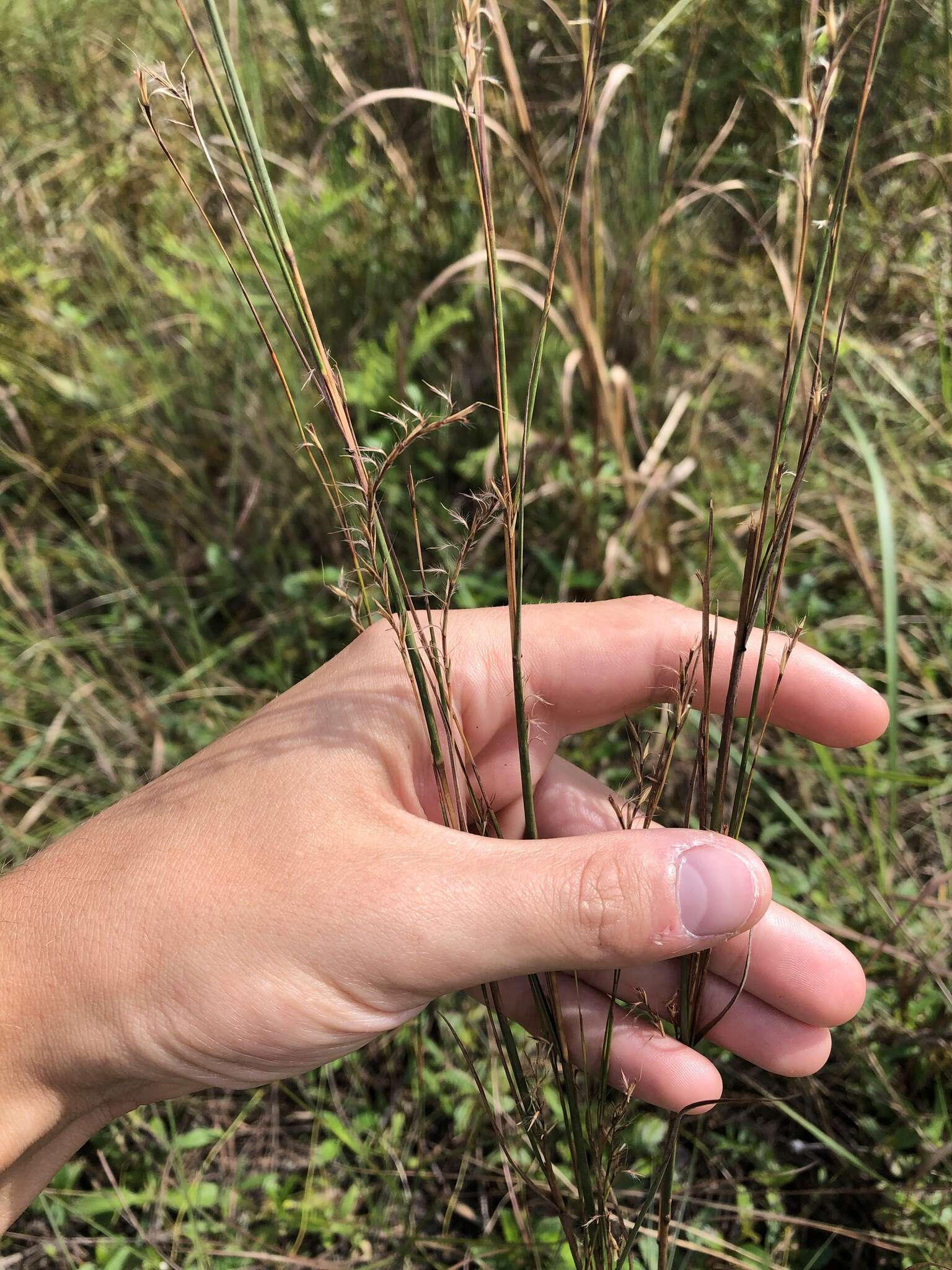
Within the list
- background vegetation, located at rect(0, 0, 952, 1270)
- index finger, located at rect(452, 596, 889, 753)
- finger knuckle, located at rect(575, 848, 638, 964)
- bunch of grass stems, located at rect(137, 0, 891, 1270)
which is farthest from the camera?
background vegetation, located at rect(0, 0, 952, 1270)

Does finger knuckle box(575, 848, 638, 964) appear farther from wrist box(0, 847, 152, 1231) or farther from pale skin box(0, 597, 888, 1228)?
wrist box(0, 847, 152, 1231)

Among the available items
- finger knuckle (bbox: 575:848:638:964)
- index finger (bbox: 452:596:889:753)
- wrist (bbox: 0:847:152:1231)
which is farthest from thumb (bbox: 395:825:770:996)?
wrist (bbox: 0:847:152:1231)

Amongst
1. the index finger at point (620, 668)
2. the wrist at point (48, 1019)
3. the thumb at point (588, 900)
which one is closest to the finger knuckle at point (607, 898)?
the thumb at point (588, 900)

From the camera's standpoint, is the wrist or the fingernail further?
the wrist

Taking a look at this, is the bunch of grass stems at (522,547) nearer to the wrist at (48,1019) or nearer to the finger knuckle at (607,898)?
the finger knuckle at (607,898)

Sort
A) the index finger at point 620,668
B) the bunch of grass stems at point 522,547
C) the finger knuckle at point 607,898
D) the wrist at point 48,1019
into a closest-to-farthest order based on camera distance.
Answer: the bunch of grass stems at point 522,547
the finger knuckle at point 607,898
the wrist at point 48,1019
the index finger at point 620,668

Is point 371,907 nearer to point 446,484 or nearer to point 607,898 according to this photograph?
point 607,898

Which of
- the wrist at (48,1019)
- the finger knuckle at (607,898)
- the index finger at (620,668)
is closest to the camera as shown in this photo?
the finger knuckle at (607,898)
